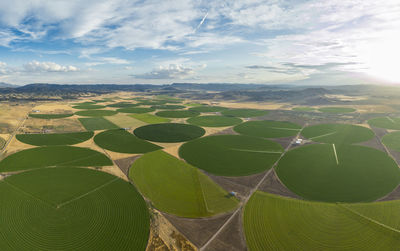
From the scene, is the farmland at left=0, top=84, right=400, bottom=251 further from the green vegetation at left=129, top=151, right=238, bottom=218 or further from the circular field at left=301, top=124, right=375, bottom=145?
the circular field at left=301, top=124, right=375, bottom=145

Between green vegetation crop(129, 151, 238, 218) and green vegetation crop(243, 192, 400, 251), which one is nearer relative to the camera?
green vegetation crop(243, 192, 400, 251)

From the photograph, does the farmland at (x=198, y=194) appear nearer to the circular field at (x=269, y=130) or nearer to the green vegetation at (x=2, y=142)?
the green vegetation at (x=2, y=142)

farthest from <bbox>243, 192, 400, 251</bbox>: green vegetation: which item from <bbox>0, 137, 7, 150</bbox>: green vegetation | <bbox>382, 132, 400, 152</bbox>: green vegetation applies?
<bbox>0, 137, 7, 150</bbox>: green vegetation

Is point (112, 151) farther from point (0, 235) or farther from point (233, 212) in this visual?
point (233, 212)

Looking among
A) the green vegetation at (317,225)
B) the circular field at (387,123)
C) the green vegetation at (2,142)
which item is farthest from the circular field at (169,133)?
the circular field at (387,123)

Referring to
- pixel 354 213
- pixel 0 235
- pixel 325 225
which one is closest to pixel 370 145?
pixel 354 213
